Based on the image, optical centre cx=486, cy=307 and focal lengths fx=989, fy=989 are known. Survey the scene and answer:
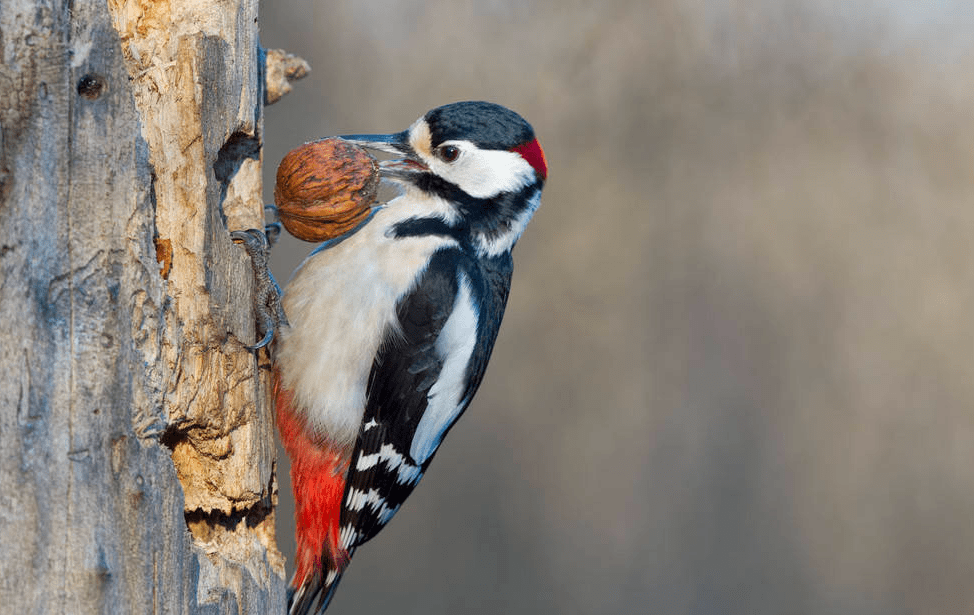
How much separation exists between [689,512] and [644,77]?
197cm

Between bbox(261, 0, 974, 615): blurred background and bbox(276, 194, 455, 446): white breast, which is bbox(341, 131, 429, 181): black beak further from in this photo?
bbox(261, 0, 974, 615): blurred background

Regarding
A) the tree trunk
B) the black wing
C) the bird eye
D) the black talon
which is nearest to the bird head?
the bird eye

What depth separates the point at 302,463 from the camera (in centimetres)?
216

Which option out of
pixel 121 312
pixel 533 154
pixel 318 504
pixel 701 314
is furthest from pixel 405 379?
pixel 701 314

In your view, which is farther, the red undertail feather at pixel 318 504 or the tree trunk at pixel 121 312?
the red undertail feather at pixel 318 504

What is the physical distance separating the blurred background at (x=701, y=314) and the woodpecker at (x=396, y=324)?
6.92ft

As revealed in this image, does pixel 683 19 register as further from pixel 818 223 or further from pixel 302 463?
pixel 302 463

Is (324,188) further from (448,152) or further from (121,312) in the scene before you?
(121,312)

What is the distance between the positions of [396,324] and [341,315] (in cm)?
12

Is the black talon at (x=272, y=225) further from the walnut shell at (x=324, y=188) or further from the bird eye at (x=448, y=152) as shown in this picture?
the bird eye at (x=448, y=152)

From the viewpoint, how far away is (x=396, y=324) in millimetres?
2111

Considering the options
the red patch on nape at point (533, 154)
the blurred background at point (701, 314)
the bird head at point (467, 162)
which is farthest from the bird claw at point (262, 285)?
the blurred background at point (701, 314)

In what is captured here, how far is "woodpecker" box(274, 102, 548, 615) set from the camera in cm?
207

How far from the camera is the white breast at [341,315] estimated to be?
2053 mm
